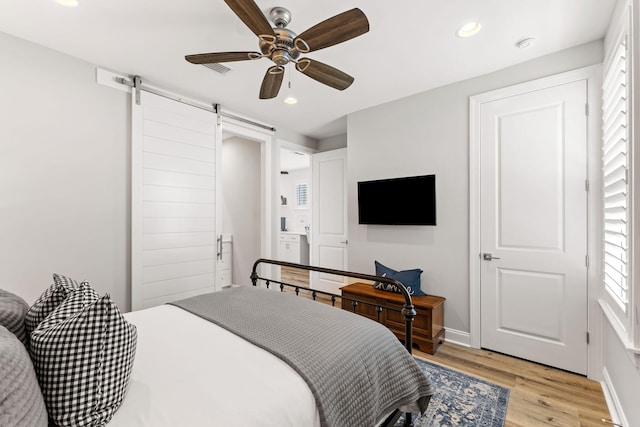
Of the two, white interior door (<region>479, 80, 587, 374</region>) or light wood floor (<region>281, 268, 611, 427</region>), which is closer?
light wood floor (<region>281, 268, 611, 427</region>)

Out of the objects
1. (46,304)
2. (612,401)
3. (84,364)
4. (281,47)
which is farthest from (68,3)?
(612,401)

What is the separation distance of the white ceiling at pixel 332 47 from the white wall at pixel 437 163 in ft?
0.49

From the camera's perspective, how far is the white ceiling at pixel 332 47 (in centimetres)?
186

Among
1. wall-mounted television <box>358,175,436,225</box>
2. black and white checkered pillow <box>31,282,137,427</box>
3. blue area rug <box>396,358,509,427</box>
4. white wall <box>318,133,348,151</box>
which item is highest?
white wall <box>318,133,348,151</box>

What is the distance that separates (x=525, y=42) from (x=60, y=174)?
12.4ft

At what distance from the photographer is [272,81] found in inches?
82.5

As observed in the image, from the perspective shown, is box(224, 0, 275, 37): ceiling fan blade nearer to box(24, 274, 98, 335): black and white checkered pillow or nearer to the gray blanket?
box(24, 274, 98, 335): black and white checkered pillow

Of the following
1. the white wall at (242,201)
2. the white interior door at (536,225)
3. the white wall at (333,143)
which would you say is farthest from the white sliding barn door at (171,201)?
the white interior door at (536,225)

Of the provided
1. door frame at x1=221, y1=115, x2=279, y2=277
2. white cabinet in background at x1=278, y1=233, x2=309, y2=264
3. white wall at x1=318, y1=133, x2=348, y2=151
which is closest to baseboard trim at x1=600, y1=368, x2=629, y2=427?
door frame at x1=221, y1=115, x2=279, y2=277

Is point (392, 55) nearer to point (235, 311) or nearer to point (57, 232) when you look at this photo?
point (235, 311)

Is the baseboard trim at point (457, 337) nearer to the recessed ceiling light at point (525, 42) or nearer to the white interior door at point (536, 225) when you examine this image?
the white interior door at point (536, 225)

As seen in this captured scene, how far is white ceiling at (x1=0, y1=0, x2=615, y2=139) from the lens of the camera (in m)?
1.86

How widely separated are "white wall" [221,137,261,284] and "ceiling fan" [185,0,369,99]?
2613 mm

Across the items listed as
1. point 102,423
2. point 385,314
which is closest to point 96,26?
point 102,423
